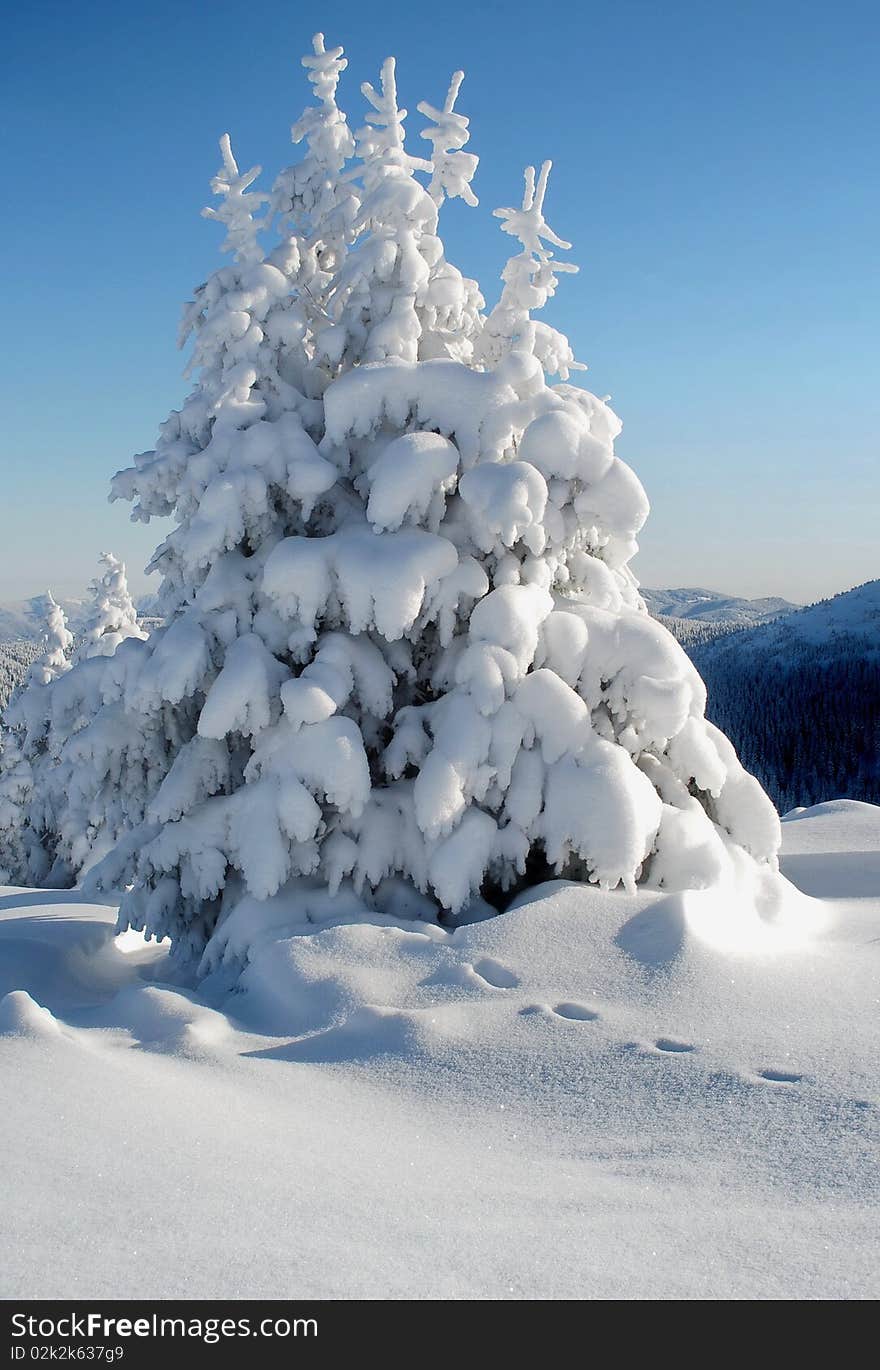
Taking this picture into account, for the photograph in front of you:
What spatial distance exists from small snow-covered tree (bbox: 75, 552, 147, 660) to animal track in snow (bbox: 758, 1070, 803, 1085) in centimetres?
2574

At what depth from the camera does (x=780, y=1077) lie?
15.8ft

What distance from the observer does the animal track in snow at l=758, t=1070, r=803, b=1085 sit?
4738mm

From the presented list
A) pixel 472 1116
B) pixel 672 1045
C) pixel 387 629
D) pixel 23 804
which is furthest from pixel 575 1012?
pixel 23 804

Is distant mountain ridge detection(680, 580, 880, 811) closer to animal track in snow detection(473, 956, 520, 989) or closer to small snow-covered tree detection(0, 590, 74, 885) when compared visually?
small snow-covered tree detection(0, 590, 74, 885)

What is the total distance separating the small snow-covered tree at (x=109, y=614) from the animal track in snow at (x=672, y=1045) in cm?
2511

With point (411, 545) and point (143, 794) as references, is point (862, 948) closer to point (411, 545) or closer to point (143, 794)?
Answer: point (411, 545)

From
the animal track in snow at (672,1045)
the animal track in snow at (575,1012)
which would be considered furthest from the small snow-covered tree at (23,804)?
the animal track in snow at (672,1045)

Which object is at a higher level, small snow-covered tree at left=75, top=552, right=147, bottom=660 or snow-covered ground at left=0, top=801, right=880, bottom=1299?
small snow-covered tree at left=75, top=552, right=147, bottom=660

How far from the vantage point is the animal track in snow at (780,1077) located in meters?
4.74

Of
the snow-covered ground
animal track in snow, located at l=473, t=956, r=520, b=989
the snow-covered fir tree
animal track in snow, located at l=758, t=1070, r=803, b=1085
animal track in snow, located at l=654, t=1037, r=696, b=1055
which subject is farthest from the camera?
the snow-covered fir tree

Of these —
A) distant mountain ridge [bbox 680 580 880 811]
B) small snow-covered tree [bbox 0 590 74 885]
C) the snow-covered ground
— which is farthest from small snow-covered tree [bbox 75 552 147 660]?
distant mountain ridge [bbox 680 580 880 811]

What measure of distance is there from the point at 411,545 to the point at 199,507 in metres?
2.10

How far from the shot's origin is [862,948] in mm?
7285
